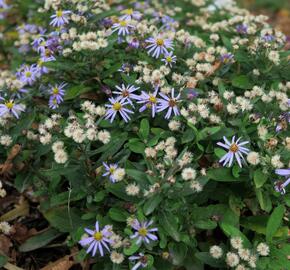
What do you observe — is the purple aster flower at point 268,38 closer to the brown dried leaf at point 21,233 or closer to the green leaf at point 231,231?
the green leaf at point 231,231

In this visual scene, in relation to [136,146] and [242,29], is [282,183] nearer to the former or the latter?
[136,146]

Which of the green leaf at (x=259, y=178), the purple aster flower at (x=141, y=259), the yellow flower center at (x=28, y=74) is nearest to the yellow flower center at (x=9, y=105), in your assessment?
the yellow flower center at (x=28, y=74)

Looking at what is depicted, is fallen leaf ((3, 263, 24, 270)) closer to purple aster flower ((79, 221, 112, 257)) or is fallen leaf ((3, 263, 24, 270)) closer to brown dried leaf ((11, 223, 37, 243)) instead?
brown dried leaf ((11, 223, 37, 243))

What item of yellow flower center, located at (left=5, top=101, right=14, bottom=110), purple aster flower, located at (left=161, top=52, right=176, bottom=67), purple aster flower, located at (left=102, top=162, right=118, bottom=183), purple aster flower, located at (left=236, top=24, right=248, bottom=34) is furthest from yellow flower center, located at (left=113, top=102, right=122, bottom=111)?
purple aster flower, located at (left=236, top=24, right=248, bottom=34)

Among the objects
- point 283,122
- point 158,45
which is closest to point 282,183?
point 283,122

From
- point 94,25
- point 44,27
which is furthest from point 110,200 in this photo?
point 44,27
